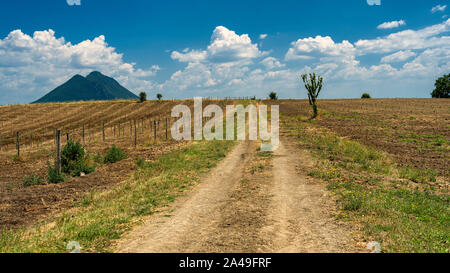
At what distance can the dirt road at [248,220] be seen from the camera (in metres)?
6.40

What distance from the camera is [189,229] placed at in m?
7.50

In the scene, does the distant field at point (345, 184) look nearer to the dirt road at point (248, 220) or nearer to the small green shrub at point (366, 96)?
A: the dirt road at point (248, 220)

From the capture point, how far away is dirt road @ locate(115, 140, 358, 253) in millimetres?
6398

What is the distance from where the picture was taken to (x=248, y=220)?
26.3 feet

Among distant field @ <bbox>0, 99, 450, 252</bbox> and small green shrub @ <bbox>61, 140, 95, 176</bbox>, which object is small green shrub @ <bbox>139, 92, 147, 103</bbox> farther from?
small green shrub @ <bbox>61, 140, 95, 176</bbox>

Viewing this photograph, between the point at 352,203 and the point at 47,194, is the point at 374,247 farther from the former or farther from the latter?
the point at 47,194

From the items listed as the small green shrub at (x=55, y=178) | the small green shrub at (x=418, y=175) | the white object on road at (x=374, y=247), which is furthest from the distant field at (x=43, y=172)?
the small green shrub at (x=418, y=175)

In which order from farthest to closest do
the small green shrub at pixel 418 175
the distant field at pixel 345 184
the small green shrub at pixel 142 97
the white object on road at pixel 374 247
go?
the small green shrub at pixel 142 97 → the small green shrub at pixel 418 175 → the distant field at pixel 345 184 → the white object on road at pixel 374 247

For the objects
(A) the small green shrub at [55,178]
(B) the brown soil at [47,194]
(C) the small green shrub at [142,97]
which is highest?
(C) the small green shrub at [142,97]

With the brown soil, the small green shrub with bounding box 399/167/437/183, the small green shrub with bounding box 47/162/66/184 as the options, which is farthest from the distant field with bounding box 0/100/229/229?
the small green shrub with bounding box 399/167/437/183

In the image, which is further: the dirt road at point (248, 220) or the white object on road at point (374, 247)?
the dirt road at point (248, 220)
